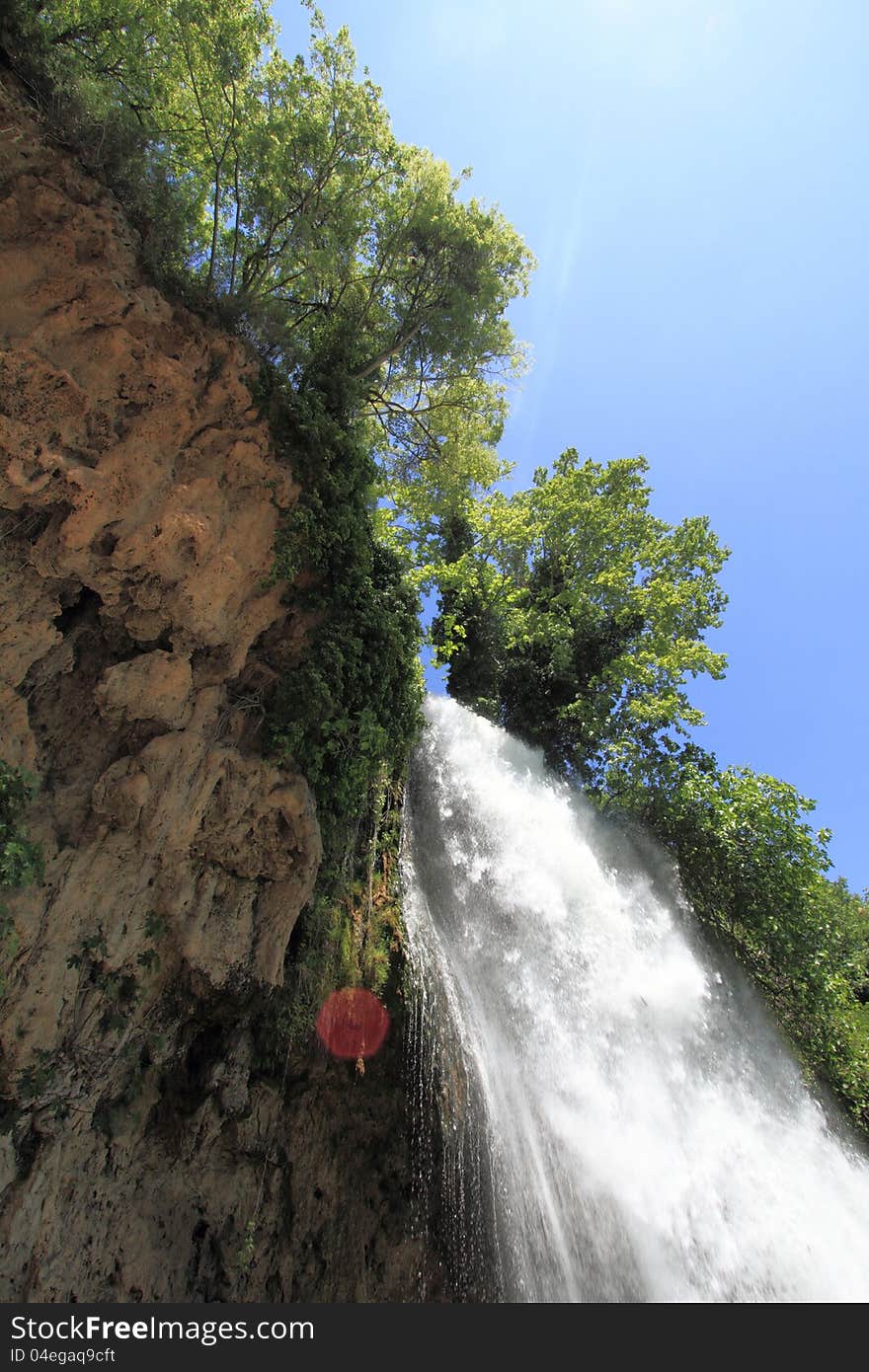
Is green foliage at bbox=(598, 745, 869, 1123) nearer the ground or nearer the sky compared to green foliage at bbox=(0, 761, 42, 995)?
nearer the sky

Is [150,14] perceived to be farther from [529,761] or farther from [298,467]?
[529,761]

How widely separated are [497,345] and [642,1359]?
545 inches

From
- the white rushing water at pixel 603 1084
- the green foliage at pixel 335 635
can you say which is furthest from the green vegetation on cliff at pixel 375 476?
the white rushing water at pixel 603 1084

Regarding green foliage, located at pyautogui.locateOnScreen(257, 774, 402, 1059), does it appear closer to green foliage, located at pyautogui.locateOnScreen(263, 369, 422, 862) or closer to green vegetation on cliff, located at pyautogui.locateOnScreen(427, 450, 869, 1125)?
green foliage, located at pyautogui.locateOnScreen(263, 369, 422, 862)

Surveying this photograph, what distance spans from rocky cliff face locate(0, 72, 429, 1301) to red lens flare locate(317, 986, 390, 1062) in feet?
0.80

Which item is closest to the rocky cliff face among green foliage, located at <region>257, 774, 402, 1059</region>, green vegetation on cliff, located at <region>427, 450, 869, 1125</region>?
green foliage, located at <region>257, 774, 402, 1059</region>

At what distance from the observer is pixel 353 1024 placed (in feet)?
22.5

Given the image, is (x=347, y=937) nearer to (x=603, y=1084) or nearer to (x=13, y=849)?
(x=13, y=849)

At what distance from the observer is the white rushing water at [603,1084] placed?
271 inches

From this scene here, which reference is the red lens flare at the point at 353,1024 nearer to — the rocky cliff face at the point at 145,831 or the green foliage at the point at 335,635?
the rocky cliff face at the point at 145,831

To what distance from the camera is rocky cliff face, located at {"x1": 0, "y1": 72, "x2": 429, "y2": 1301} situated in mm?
4801

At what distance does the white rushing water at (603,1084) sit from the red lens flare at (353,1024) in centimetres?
57

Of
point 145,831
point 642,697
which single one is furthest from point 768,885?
point 145,831

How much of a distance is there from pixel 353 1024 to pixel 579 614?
1205 centimetres
